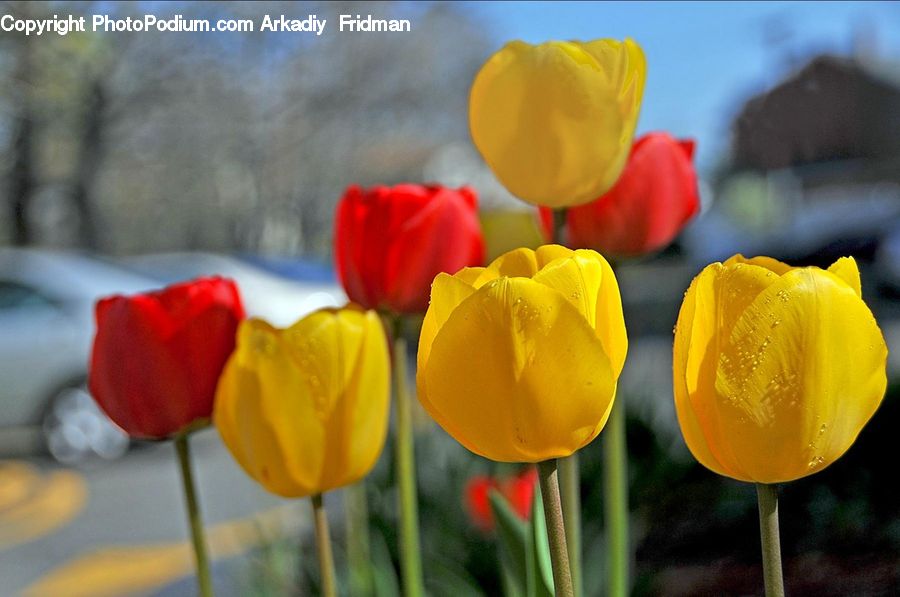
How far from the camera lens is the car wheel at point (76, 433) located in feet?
22.9

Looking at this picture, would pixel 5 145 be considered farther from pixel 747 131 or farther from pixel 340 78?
pixel 747 131

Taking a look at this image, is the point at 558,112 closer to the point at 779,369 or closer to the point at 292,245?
the point at 779,369

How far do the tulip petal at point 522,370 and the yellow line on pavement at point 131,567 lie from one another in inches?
145

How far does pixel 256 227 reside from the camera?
78.1ft

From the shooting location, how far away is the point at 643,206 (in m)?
1.04

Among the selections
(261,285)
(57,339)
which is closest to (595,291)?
(57,339)

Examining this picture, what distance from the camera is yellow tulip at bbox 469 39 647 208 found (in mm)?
818

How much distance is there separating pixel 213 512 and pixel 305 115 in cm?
1423

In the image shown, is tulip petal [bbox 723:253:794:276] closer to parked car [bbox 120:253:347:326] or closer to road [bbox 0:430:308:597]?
road [bbox 0:430:308:597]

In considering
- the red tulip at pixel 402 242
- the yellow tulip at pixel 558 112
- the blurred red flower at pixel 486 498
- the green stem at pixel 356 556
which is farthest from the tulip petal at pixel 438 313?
the blurred red flower at pixel 486 498

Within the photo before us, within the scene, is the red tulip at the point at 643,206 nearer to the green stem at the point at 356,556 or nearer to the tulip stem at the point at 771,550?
the tulip stem at the point at 771,550

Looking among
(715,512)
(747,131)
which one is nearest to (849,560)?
(715,512)

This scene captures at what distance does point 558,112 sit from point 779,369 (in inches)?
13.4

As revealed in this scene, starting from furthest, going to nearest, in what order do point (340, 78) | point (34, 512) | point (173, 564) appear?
point (340, 78), point (34, 512), point (173, 564)
